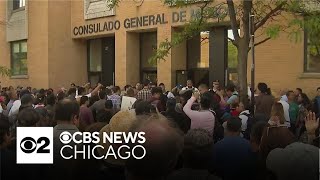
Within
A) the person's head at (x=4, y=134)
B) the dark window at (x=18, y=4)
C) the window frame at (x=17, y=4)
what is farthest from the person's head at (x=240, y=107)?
the window frame at (x=17, y=4)

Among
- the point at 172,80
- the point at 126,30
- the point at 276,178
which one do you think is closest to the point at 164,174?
the point at 276,178

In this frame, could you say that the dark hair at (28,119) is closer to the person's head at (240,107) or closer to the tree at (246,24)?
the person's head at (240,107)

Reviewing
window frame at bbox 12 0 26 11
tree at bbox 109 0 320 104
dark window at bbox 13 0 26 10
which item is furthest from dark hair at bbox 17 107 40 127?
window frame at bbox 12 0 26 11

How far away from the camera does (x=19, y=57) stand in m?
28.2

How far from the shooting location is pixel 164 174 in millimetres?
2791

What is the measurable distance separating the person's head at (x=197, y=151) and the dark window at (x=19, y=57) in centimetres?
2471

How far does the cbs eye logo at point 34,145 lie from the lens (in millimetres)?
4512

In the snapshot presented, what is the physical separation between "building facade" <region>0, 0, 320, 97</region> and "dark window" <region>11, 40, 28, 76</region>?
0.06 m

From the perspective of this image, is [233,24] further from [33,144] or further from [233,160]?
[33,144]

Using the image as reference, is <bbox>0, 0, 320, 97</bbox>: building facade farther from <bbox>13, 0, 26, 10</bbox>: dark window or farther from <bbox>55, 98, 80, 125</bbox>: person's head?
<bbox>55, 98, 80, 125</bbox>: person's head

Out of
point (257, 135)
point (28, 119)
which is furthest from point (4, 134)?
point (257, 135)

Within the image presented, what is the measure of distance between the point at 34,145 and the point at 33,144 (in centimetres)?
Answer: 5

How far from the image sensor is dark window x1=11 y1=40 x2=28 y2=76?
27594 millimetres

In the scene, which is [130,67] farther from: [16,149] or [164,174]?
[164,174]
